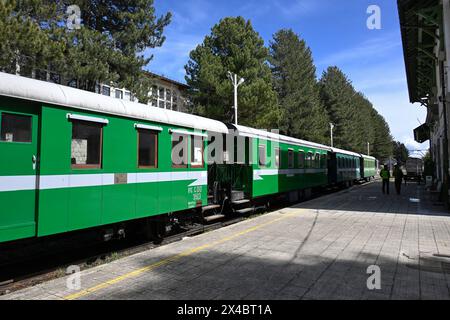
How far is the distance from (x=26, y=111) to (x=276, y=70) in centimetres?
4321

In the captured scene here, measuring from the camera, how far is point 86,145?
5.96 metres

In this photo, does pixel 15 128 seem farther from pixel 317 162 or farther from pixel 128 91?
pixel 317 162

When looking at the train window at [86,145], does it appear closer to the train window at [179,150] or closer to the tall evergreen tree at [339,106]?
the train window at [179,150]

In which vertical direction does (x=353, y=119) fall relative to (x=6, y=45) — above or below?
above

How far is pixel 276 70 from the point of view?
150ft

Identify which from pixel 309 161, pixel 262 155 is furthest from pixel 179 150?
pixel 309 161

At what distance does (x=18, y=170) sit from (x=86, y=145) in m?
1.28

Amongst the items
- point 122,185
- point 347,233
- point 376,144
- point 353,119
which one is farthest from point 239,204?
point 376,144

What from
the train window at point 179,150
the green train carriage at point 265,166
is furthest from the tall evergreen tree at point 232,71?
the train window at point 179,150

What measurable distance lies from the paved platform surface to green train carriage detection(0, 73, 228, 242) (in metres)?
0.94

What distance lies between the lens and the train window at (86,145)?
575cm

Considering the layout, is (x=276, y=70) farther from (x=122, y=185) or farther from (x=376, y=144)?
(x=376, y=144)

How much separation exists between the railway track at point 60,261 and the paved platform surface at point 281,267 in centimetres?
59

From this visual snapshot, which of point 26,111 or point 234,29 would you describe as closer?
point 26,111
